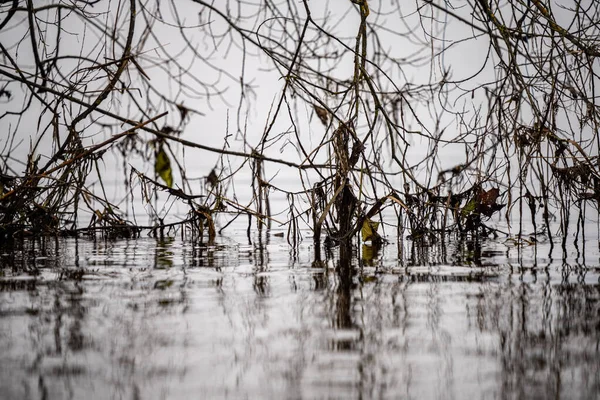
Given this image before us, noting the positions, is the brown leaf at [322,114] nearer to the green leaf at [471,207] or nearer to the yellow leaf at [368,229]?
the yellow leaf at [368,229]

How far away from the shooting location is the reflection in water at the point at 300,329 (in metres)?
1.87

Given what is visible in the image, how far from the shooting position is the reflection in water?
73.8 inches

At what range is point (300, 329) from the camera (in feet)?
8.09

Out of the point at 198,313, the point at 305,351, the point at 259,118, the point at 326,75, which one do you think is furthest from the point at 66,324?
the point at 259,118

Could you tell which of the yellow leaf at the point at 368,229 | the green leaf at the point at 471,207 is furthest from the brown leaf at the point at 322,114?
the green leaf at the point at 471,207

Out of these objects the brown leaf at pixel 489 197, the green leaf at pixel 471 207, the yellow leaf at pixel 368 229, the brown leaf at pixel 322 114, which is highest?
the brown leaf at pixel 322 114

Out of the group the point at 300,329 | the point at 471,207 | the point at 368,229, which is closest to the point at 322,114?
the point at 368,229

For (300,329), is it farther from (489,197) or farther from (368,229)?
(489,197)

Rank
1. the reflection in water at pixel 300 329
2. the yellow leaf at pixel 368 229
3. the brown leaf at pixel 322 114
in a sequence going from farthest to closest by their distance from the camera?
the yellow leaf at pixel 368 229 < the brown leaf at pixel 322 114 < the reflection in water at pixel 300 329

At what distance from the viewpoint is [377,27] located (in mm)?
4703

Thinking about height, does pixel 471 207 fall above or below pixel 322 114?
below

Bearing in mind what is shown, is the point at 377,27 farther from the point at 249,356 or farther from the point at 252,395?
the point at 252,395

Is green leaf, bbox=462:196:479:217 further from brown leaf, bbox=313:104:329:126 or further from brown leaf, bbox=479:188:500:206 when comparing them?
brown leaf, bbox=313:104:329:126

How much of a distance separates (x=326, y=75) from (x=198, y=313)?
2.45m
